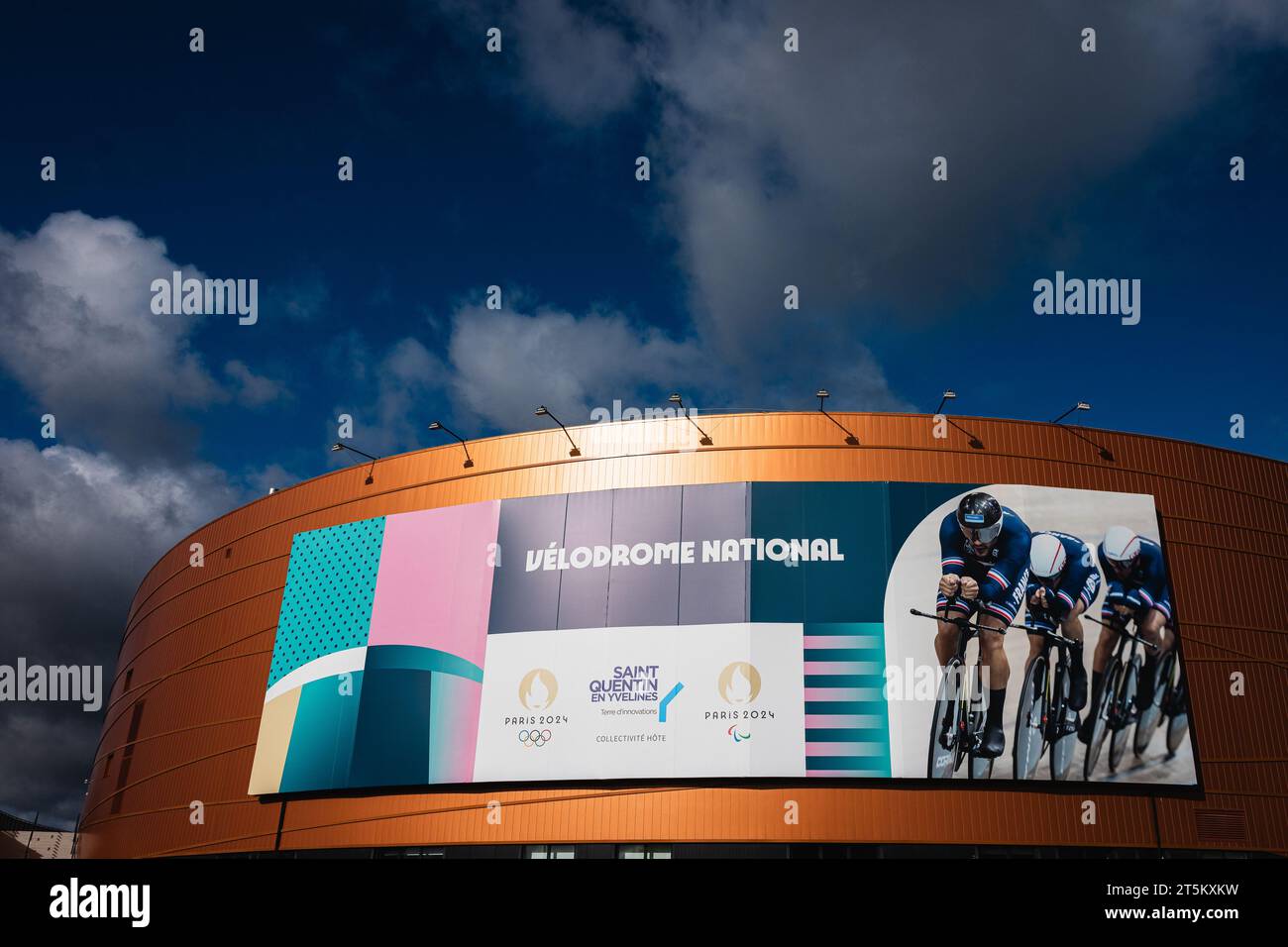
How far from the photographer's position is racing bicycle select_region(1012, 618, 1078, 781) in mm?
29500

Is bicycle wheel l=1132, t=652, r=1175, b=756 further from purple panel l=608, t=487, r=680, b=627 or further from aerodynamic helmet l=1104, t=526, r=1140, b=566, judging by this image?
purple panel l=608, t=487, r=680, b=627

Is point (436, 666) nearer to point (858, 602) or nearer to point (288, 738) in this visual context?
point (288, 738)

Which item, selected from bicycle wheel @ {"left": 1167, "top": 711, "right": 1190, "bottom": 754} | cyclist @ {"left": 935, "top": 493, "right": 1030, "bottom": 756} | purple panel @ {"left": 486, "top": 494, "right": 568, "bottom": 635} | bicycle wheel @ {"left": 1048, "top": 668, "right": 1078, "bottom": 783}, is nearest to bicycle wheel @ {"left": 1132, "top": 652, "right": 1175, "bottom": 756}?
bicycle wheel @ {"left": 1167, "top": 711, "right": 1190, "bottom": 754}

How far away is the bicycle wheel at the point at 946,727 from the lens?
29.2 metres

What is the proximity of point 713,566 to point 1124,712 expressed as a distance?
47.4ft

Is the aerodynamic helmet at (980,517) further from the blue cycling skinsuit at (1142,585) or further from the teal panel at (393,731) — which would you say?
the teal panel at (393,731)

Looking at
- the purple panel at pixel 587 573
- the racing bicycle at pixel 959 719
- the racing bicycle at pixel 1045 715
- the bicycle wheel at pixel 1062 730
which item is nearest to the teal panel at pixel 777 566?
the racing bicycle at pixel 959 719

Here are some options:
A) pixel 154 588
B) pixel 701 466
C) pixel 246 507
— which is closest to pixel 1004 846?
pixel 701 466

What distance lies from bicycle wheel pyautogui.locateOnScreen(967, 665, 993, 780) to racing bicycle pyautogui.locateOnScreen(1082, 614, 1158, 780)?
3.27 meters

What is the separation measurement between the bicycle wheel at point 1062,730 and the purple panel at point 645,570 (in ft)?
42.3

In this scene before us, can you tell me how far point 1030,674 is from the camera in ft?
99.8

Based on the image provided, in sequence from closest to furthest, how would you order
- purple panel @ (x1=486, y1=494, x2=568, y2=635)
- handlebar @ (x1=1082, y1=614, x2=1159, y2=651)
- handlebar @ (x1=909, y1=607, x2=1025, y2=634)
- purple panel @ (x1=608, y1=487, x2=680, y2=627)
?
1. handlebar @ (x1=909, y1=607, x2=1025, y2=634)
2. handlebar @ (x1=1082, y1=614, x2=1159, y2=651)
3. purple panel @ (x1=608, y1=487, x2=680, y2=627)
4. purple panel @ (x1=486, y1=494, x2=568, y2=635)

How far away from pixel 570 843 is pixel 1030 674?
16343mm
